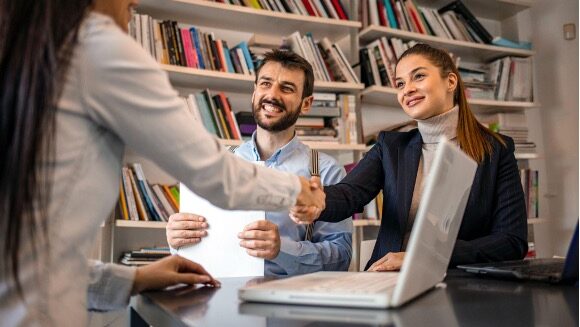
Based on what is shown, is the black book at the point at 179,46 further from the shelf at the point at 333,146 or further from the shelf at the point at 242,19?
the shelf at the point at 333,146

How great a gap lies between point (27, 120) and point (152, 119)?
0.14m

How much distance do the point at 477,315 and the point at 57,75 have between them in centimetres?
60

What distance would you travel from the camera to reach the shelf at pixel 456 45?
297 cm

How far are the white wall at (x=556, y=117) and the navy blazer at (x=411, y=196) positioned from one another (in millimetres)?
1988

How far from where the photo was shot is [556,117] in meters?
3.46

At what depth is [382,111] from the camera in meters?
3.26

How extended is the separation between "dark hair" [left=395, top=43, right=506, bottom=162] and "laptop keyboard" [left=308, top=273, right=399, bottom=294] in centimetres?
80

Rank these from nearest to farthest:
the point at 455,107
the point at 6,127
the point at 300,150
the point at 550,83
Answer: the point at 6,127, the point at 455,107, the point at 300,150, the point at 550,83

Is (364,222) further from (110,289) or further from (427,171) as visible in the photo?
(110,289)

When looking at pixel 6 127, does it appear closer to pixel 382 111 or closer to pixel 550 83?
pixel 382 111

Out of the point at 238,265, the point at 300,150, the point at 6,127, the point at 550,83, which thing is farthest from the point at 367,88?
the point at 6,127

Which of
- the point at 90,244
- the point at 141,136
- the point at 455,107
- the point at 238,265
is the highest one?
the point at 455,107

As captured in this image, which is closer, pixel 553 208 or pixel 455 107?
pixel 455 107

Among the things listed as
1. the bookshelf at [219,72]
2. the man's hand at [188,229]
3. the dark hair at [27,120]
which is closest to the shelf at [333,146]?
the bookshelf at [219,72]
